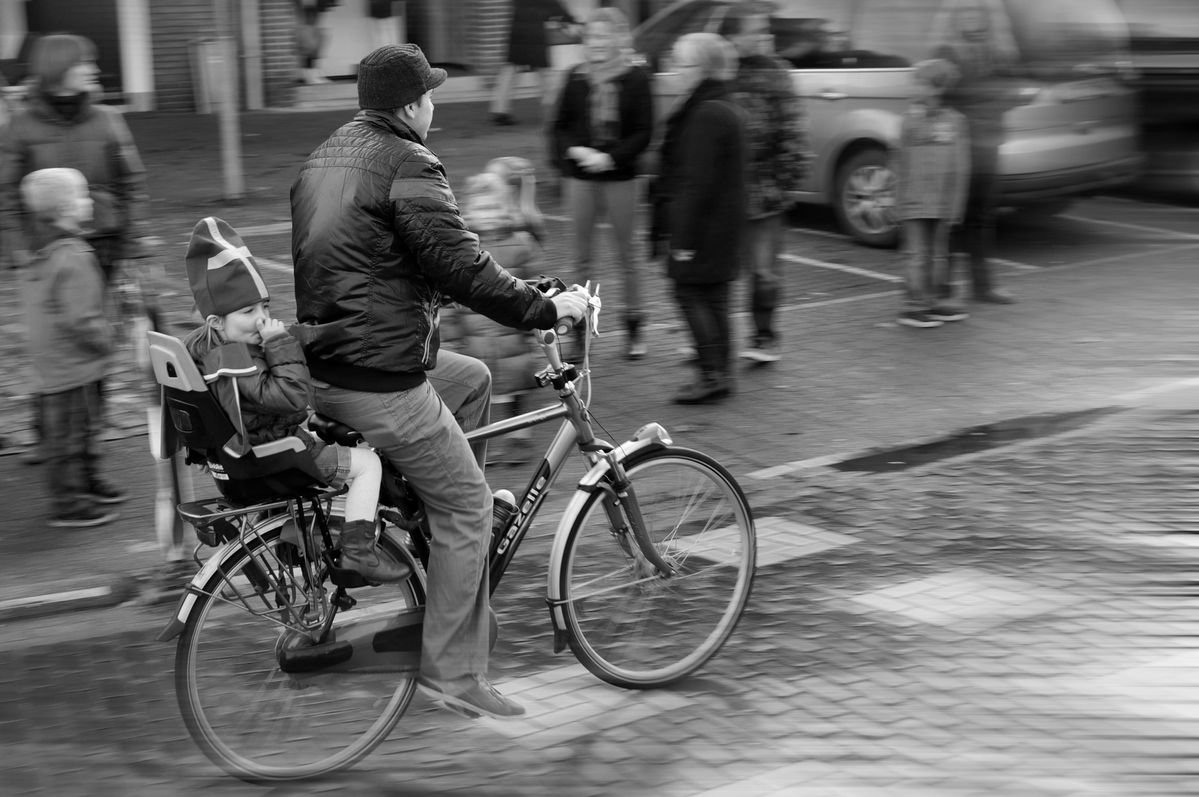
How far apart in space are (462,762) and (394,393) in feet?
3.54

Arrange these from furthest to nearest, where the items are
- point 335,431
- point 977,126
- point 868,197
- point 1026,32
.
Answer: point 868,197, point 1026,32, point 977,126, point 335,431

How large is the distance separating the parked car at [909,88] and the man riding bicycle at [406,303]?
7.76m

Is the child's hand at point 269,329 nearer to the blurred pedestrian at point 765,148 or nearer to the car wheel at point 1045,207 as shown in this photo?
the blurred pedestrian at point 765,148

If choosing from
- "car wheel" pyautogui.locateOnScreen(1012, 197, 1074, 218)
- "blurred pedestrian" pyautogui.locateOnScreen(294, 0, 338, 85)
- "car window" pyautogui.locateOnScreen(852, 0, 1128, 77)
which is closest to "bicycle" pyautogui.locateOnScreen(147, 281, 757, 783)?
"car window" pyautogui.locateOnScreen(852, 0, 1128, 77)

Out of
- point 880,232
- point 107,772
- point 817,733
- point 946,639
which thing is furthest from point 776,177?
point 107,772

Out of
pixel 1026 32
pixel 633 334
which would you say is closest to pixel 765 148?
pixel 633 334

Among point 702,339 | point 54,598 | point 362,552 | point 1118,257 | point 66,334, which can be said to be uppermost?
point 66,334

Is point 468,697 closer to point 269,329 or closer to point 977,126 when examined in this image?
point 269,329

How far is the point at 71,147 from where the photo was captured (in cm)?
700

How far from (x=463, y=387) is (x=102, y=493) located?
9.38 ft

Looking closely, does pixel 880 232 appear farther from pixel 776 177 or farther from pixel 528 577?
pixel 528 577

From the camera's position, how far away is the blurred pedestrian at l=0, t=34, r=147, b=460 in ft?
22.7

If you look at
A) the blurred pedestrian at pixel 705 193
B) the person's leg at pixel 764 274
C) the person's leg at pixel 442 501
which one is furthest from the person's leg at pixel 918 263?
the person's leg at pixel 442 501

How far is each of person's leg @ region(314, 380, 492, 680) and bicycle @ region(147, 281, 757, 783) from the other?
83mm
